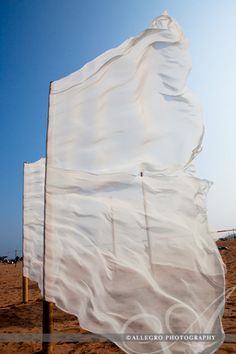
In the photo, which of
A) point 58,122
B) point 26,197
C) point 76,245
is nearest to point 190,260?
point 76,245

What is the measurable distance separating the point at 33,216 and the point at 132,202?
4886 millimetres

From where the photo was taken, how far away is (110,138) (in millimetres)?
3994

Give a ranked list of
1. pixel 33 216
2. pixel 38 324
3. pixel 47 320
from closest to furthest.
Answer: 1. pixel 47 320
2. pixel 38 324
3. pixel 33 216

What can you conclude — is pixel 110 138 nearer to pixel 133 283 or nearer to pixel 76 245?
pixel 76 245

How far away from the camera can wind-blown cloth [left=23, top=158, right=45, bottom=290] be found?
7629 millimetres

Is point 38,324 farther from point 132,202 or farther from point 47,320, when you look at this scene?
point 132,202

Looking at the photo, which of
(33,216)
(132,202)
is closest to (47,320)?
(132,202)

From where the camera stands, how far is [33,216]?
798cm

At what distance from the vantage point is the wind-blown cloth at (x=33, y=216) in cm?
763

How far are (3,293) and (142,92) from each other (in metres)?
9.61

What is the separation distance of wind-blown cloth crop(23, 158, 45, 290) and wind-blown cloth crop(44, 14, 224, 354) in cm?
428

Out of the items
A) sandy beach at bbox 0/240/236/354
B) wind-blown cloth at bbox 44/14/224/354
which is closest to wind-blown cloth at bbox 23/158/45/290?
sandy beach at bbox 0/240/236/354

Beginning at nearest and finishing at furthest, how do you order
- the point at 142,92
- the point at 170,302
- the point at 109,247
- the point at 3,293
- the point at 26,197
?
the point at 170,302 < the point at 109,247 < the point at 142,92 < the point at 26,197 < the point at 3,293

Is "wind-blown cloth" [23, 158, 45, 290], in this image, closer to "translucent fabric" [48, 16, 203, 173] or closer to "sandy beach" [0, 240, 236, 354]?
"sandy beach" [0, 240, 236, 354]
